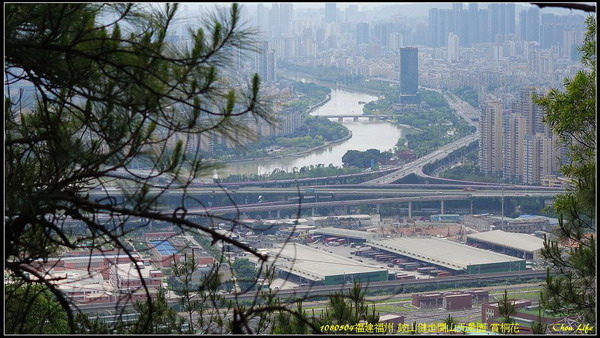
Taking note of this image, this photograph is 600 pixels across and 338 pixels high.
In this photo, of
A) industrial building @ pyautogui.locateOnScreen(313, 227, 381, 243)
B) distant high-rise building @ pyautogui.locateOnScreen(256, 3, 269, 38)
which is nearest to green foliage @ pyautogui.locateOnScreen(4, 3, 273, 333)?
distant high-rise building @ pyautogui.locateOnScreen(256, 3, 269, 38)

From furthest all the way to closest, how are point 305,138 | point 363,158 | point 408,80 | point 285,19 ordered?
point 408,80 → point 285,19 → point 305,138 → point 363,158

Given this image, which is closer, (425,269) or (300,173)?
(425,269)

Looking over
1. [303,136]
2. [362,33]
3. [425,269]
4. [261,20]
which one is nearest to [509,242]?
[425,269]

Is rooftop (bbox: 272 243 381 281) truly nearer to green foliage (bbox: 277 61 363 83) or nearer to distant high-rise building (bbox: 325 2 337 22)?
green foliage (bbox: 277 61 363 83)

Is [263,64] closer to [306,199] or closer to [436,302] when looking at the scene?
[306,199]

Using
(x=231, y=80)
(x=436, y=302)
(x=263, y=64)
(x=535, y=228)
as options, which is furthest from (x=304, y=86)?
(x=231, y=80)

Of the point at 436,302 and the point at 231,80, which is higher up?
the point at 231,80

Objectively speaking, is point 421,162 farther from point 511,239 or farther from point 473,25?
point 473,25
